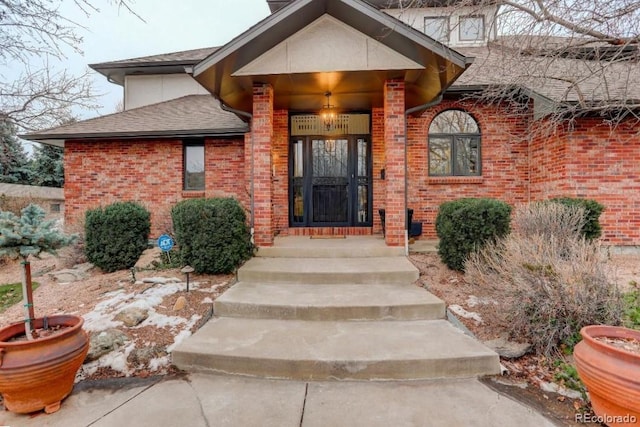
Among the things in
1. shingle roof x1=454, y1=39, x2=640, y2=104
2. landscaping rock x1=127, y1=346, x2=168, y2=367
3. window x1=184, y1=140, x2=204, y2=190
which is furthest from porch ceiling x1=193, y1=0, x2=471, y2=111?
landscaping rock x1=127, y1=346, x2=168, y2=367

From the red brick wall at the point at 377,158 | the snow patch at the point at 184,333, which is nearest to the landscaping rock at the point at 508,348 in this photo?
the snow patch at the point at 184,333

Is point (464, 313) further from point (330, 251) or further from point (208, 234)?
point (208, 234)

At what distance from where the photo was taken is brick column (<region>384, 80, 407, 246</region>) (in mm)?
5816

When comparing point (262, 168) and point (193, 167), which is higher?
point (193, 167)

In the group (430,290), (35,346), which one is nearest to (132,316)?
(35,346)

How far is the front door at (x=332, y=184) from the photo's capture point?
25.8ft

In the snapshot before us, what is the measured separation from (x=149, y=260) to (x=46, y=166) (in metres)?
18.0

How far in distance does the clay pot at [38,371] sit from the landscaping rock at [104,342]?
52 cm

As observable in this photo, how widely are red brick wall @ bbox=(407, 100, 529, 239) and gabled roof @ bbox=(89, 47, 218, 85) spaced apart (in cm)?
744

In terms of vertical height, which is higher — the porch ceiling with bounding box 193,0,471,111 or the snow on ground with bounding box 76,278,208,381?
the porch ceiling with bounding box 193,0,471,111

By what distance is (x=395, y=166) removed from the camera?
5.81 m

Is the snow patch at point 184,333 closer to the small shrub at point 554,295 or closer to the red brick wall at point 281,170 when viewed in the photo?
the small shrub at point 554,295

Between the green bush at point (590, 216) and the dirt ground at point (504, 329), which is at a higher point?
the green bush at point (590, 216)

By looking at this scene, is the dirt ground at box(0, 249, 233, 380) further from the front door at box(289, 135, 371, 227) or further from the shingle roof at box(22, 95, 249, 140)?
the shingle roof at box(22, 95, 249, 140)
